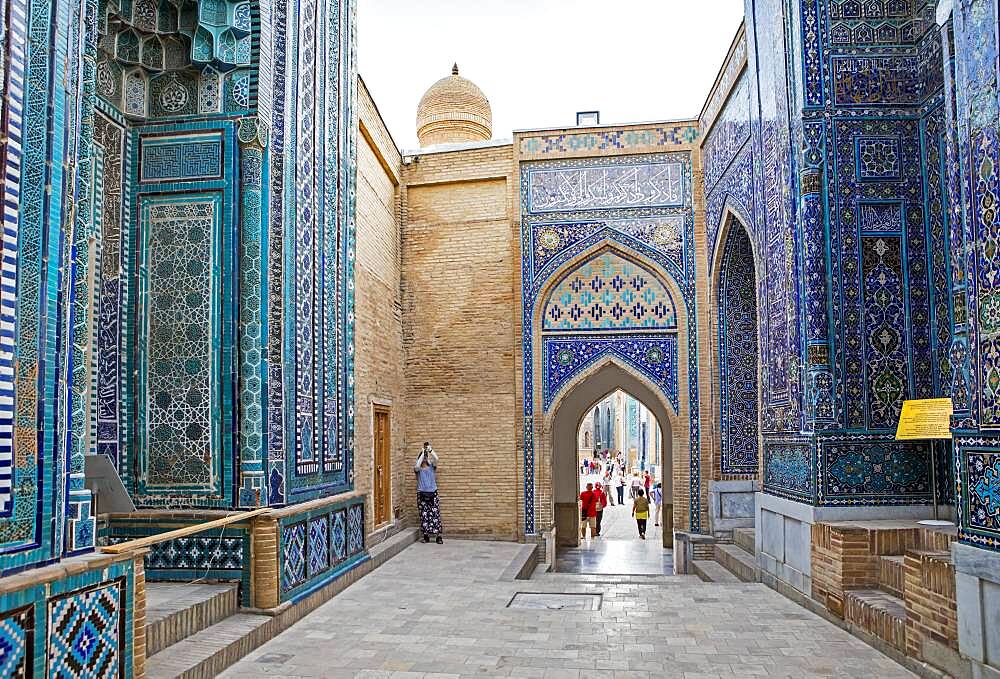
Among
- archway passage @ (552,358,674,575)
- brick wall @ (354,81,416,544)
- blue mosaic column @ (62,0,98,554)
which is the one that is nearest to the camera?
blue mosaic column @ (62,0,98,554)

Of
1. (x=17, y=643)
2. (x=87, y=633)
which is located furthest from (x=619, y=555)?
(x=17, y=643)

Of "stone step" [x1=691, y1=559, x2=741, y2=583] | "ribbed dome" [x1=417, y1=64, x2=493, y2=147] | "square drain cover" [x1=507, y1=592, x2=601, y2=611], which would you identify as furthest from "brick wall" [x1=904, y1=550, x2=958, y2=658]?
"ribbed dome" [x1=417, y1=64, x2=493, y2=147]

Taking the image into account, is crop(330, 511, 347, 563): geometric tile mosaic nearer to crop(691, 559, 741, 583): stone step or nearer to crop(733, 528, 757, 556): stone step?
crop(691, 559, 741, 583): stone step

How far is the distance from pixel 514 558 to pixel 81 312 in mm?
5361

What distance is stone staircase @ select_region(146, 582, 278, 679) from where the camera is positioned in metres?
4.38

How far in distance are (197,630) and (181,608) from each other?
0.23 meters

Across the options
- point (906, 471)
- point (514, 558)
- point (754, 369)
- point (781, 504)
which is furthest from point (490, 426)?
point (906, 471)

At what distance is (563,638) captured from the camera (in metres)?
5.36

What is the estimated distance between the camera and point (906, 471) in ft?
20.5

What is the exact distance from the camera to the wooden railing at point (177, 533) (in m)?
3.77

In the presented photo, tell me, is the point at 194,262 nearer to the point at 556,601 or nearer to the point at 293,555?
the point at 293,555

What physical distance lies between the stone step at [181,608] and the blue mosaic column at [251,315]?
1.92 feet

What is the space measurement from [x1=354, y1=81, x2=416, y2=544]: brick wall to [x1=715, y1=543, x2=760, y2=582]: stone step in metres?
3.67

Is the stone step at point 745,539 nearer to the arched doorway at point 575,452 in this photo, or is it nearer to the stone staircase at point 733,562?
the stone staircase at point 733,562
